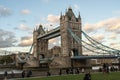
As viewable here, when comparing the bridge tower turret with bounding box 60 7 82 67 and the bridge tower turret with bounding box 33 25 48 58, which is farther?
the bridge tower turret with bounding box 33 25 48 58

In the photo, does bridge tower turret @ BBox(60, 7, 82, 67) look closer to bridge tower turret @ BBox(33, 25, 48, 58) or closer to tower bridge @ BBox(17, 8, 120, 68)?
tower bridge @ BBox(17, 8, 120, 68)

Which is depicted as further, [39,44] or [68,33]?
[39,44]

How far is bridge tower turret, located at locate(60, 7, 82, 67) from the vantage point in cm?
9358

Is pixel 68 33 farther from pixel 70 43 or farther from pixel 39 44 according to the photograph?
pixel 39 44

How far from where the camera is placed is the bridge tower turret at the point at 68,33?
9358cm

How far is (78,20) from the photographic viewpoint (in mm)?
98062

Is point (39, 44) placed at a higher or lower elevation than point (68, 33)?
lower

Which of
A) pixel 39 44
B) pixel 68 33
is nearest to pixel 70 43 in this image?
pixel 68 33

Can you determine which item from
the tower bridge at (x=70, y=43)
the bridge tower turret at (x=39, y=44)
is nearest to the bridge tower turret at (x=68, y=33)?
the tower bridge at (x=70, y=43)

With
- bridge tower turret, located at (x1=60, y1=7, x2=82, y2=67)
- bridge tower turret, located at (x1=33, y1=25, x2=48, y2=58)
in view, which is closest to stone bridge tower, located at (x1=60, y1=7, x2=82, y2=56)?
bridge tower turret, located at (x1=60, y1=7, x2=82, y2=67)

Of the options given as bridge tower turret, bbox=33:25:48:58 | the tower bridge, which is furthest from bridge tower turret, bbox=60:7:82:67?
bridge tower turret, bbox=33:25:48:58

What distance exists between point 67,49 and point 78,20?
1215cm

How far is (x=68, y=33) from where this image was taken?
93938 mm

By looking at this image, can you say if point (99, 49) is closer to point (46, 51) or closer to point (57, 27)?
point (57, 27)
